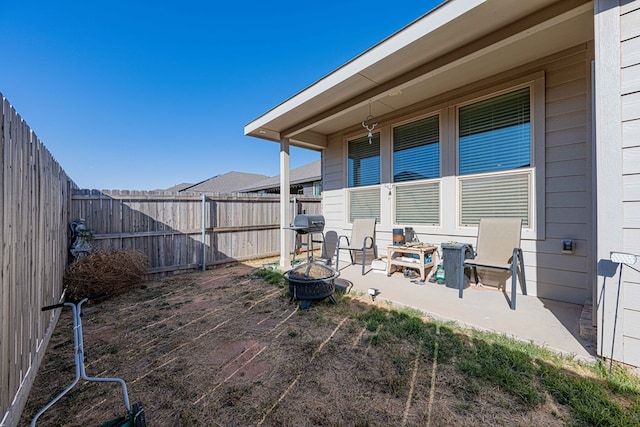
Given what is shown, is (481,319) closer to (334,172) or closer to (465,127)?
(465,127)

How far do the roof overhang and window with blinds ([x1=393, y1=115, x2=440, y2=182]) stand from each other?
0.41 m

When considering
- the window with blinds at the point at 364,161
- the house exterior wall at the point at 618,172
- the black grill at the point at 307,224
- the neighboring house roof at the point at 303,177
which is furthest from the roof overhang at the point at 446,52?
the neighboring house roof at the point at 303,177

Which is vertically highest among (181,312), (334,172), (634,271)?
(334,172)

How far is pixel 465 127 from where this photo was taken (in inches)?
147

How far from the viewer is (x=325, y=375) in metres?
1.78

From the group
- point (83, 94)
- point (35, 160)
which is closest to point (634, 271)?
point (35, 160)

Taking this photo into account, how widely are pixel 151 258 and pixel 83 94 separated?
20.5ft

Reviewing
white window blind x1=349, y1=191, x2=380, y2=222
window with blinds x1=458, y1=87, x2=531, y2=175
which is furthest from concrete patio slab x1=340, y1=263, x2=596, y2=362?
window with blinds x1=458, y1=87, x2=531, y2=175

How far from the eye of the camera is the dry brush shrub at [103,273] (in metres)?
3.36

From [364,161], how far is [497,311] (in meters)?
3.40

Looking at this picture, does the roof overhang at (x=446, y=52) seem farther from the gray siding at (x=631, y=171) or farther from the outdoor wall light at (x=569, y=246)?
the outdoor wall light at (x=569, y=246)

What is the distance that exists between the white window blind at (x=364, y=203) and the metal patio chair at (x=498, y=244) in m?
1.89

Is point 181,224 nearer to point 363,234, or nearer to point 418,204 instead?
point 363,234

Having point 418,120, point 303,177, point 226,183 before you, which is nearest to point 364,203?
point 418,120
